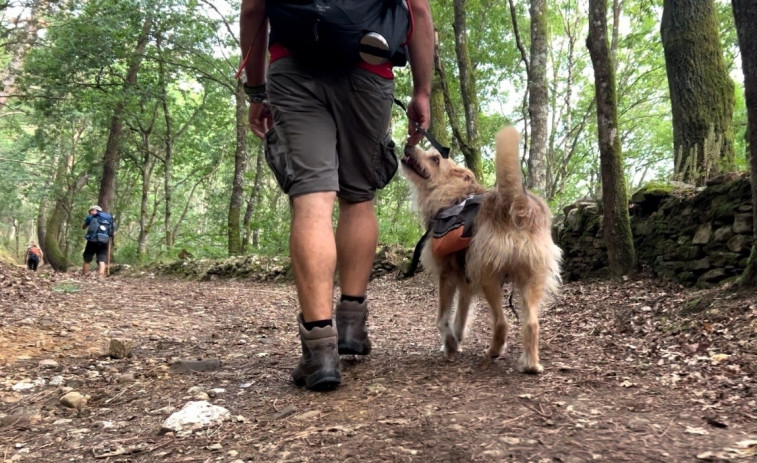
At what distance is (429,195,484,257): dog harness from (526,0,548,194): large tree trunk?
744 centimetres

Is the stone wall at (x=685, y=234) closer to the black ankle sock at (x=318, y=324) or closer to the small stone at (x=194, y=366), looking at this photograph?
the black ankle sock at (x=318, y=324)

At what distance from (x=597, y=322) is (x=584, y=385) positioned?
6.74 ft

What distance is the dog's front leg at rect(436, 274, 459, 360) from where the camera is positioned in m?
3.24

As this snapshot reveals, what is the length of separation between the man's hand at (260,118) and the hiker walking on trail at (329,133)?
0.08 meters

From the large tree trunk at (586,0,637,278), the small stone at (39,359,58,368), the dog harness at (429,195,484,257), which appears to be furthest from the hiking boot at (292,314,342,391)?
the large tree trunk at (586,0,637,278)

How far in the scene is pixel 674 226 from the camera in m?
5.51

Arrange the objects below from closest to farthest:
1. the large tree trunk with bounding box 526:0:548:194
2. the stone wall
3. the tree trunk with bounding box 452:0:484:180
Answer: the stone wall → the tree trunk with bounding box 452:0:484:180 → the large tree trunk with bounding box 526:0:548:194

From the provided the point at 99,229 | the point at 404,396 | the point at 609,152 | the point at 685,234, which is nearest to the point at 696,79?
the point at 609,152

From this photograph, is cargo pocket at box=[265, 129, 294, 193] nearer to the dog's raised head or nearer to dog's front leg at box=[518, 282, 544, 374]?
the dog's raised head

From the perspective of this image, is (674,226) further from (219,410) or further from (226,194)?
(226,194)

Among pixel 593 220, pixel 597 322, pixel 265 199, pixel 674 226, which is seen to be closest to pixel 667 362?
pixel 597 322

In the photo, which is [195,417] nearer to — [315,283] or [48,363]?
[315,283]

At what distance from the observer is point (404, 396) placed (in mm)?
2281

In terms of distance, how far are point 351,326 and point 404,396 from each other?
56 cm
